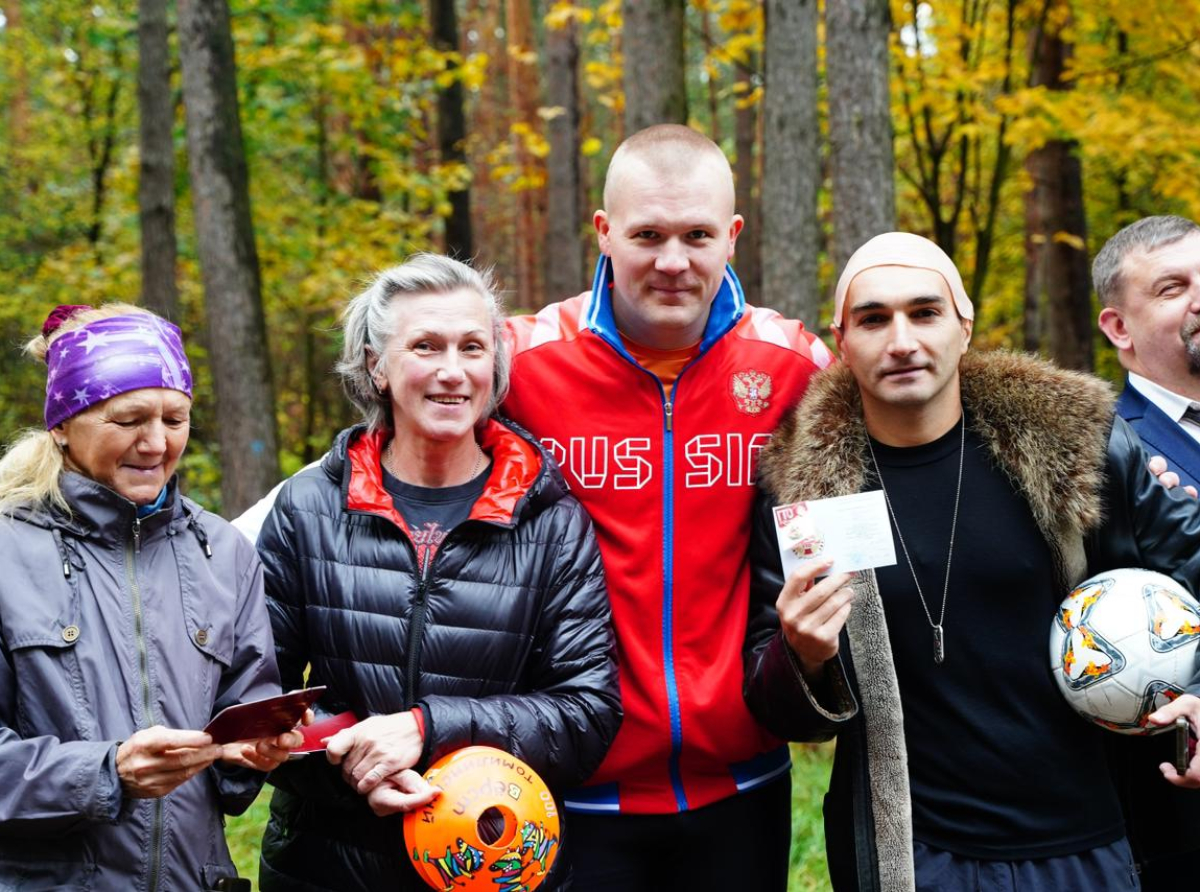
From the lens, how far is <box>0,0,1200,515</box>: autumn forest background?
7.68 metres

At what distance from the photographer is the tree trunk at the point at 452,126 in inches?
599

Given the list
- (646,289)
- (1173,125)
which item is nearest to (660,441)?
(646,289)

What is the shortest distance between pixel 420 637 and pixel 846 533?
121 cm

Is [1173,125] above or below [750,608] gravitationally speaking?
above

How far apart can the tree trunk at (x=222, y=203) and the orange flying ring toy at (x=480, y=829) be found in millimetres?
7604

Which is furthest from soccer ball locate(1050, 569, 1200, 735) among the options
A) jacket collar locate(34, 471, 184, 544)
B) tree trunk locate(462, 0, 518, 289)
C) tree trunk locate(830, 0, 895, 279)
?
tree trunk locate(462, 0, 518, 289)

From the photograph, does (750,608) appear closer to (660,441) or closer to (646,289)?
(660,441)

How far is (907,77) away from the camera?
12258 mm

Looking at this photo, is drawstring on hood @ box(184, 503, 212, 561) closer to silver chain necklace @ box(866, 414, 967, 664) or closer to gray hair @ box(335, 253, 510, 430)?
gray hair @ box(335, 253, 510, 430)

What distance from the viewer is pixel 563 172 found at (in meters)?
15.9

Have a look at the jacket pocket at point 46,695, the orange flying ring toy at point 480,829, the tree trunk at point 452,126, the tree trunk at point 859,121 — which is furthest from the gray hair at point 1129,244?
the tree trunk at point 452,126

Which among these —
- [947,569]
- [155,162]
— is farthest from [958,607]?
[155,162]

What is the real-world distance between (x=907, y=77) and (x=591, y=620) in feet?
35.0

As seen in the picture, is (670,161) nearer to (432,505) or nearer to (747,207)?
(432,505)
